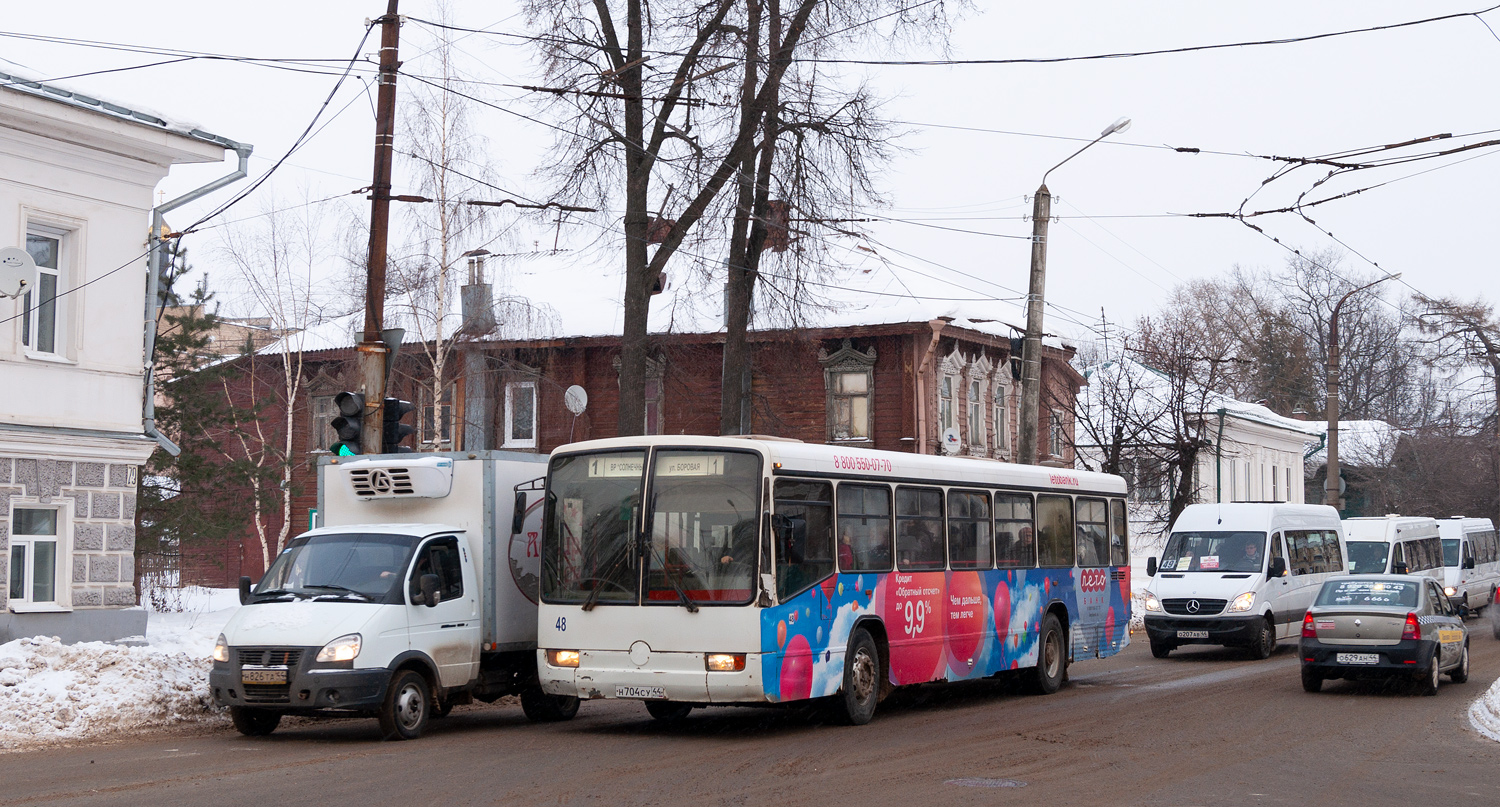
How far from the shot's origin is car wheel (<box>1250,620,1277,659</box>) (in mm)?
23750

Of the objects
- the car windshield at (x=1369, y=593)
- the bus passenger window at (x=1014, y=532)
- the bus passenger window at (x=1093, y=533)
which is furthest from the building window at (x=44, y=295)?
the car windshield at (x=1369, y=593)

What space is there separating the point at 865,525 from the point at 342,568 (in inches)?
201

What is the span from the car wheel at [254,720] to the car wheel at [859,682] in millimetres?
5293

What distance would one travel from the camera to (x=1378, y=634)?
17.6 metres

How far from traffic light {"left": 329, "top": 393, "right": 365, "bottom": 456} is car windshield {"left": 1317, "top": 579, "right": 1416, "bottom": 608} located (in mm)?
11761

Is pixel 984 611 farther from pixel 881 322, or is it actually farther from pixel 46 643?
pixel 881 322

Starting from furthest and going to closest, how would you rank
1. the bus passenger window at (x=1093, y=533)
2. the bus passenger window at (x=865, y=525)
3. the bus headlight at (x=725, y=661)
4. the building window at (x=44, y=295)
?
the bus passenger window at (x=1093, y=533), the building window at (x=44, y=295), the bus passenger window at (x=865, y=525), the bus headlight at (x=725, y=661)

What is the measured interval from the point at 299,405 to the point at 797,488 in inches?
1310

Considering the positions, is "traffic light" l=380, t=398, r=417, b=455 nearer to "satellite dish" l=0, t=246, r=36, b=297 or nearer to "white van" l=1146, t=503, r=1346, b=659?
"satellite dish" l=0, t=246, r=36, b=297

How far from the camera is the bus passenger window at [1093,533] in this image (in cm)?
1977

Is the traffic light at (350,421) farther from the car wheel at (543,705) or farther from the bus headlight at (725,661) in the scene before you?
the bus headlight at (725,661)

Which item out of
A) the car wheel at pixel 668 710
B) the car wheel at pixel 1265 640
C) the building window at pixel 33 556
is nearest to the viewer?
the car wheel at pixel 668 710

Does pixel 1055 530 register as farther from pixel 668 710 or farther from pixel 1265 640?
pixel 1265 640

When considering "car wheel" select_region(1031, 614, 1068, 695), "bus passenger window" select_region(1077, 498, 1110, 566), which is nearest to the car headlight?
"car wheel" select_region(1031, 614, 1068, 695)
